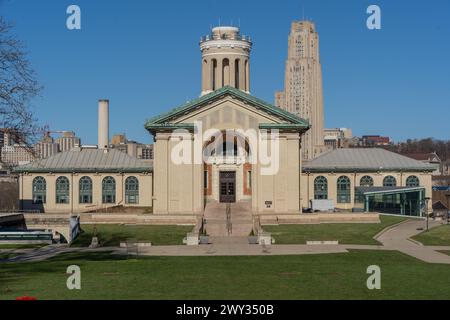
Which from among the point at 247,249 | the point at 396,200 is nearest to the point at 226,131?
the point at 396,200

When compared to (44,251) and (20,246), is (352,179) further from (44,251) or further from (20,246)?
(44,251)

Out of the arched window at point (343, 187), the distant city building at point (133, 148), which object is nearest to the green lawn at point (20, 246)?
the arched window at point (343, 187)

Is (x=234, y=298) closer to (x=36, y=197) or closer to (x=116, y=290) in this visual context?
(x=116, y=290)

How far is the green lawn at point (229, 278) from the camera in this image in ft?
73.4

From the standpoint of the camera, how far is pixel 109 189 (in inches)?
2840

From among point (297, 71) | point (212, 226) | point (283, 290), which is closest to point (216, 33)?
point (212, 226)

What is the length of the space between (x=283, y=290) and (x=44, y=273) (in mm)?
10653

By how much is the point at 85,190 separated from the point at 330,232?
31.5 meters

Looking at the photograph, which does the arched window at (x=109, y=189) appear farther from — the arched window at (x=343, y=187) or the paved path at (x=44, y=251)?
the paved path at (x=44, y=251)

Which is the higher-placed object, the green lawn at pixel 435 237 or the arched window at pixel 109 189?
the arched window at pixel 109 189

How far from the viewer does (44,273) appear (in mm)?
28266

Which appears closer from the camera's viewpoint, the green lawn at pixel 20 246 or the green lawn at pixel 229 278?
the green lawn at pixel 229 278

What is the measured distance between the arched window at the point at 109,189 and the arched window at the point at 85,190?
145 centimetres

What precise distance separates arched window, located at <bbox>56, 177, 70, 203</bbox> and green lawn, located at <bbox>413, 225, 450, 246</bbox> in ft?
125
